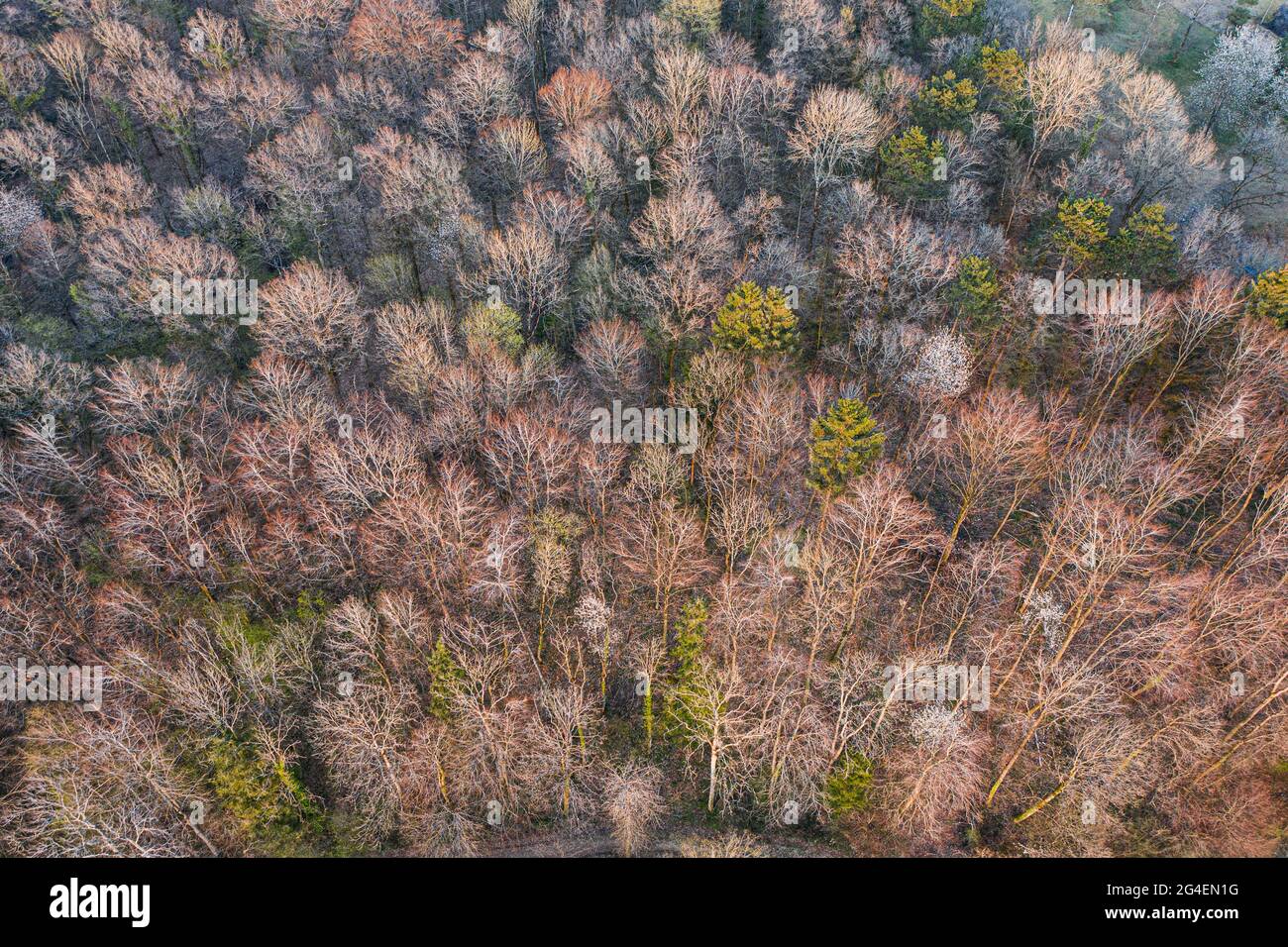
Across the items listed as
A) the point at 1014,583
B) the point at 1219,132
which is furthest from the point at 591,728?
the point at 1219,132

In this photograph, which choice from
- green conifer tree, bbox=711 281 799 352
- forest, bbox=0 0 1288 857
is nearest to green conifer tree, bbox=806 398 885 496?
forest, bbox=0 0 1288 857

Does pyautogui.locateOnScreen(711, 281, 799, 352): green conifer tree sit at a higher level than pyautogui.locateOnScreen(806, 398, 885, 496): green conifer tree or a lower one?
higher

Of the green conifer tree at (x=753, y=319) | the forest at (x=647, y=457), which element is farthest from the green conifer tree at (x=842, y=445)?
the green conifer tree at (x=753, y=319)

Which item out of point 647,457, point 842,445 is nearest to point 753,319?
point 842,445

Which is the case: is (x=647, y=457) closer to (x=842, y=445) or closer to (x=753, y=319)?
(x=753, y=319)

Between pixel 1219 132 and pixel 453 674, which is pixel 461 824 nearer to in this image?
pixel 453 674

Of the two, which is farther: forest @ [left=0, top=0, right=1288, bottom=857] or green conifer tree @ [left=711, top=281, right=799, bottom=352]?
green conifer tree @ [left=711, top=281, right=799, bottom=352]

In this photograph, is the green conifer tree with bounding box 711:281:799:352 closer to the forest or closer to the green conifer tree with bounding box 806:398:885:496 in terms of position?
the forest

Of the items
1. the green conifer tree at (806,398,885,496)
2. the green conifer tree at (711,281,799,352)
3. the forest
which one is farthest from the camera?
the green conifer tree at (711,281,799,352)
